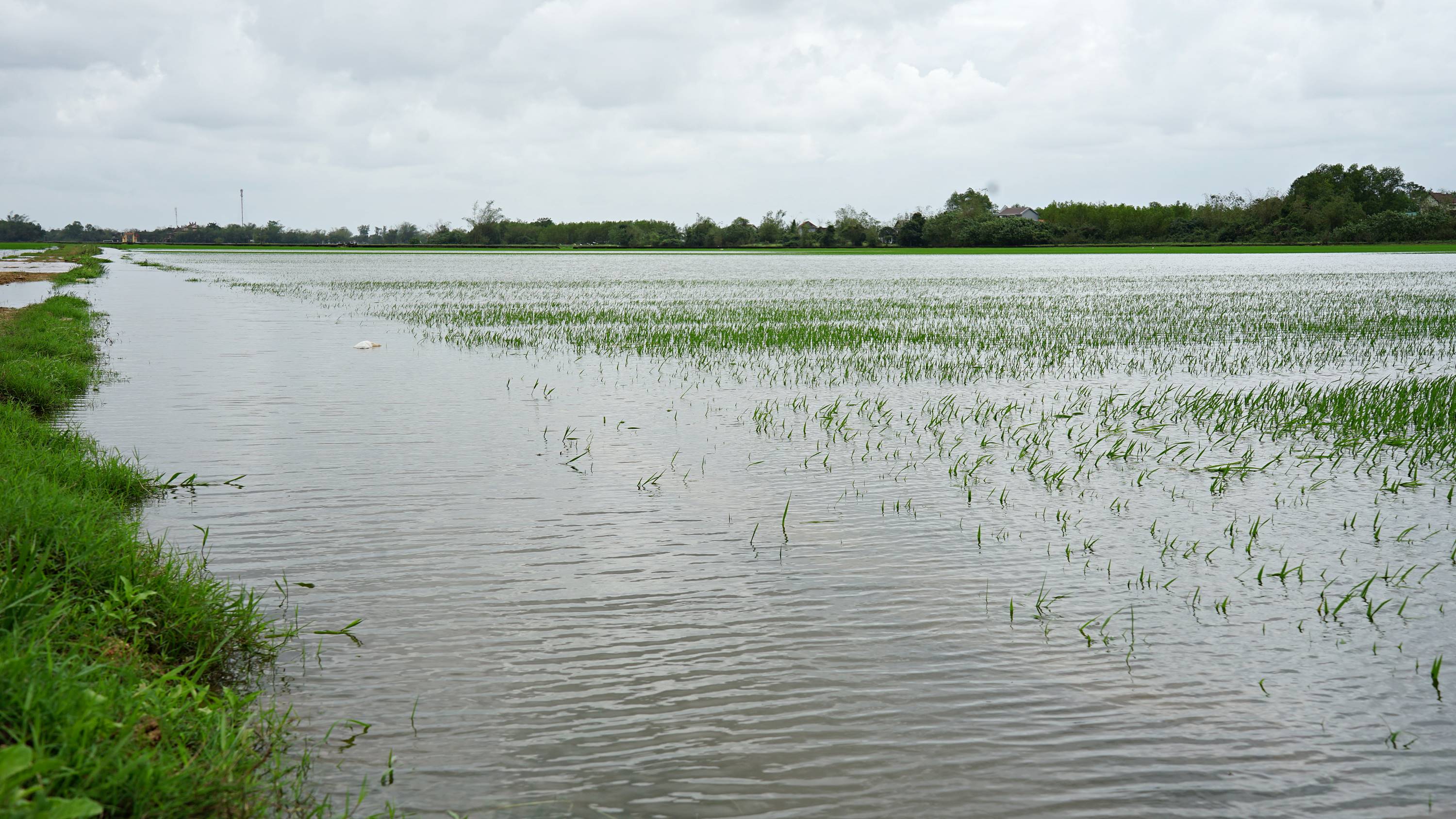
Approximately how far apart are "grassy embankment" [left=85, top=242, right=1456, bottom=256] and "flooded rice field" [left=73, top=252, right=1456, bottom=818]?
10282 cm

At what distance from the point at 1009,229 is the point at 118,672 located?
145m

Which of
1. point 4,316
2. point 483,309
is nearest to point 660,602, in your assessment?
point 4,316

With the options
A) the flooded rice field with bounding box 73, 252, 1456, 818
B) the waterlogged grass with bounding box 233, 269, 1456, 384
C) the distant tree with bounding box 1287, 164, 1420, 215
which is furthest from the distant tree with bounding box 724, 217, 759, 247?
the flooded rice field with bounding box 73, 252, 1456, 818

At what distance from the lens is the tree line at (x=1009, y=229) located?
115 m

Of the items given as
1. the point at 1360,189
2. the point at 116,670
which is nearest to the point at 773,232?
the point at 1360,189

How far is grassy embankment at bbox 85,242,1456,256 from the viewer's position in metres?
104

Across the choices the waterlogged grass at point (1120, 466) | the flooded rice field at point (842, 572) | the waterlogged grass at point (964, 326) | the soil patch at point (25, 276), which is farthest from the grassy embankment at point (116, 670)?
the soil patch at point (25, 276)

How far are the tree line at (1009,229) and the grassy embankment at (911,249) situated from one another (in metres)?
3.01

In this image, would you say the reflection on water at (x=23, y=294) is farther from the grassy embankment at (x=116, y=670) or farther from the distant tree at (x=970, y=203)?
the distant tree at (x=970, y=203)

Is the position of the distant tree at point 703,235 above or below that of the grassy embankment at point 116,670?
above

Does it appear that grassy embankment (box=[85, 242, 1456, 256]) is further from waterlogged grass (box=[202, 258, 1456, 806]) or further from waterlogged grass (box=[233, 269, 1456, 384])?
waterlogged grass (box=[202, 258, 1456, 806])

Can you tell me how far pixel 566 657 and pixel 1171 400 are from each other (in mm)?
11572

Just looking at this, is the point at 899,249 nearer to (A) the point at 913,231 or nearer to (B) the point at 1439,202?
(A) the point at 913,231

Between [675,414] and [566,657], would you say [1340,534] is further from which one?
[675,414]
